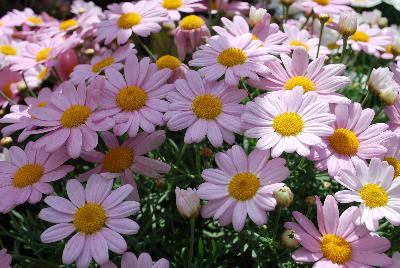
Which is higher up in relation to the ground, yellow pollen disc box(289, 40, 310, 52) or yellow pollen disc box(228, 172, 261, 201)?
yellow pollen disc box(289, 40, 310, 52)

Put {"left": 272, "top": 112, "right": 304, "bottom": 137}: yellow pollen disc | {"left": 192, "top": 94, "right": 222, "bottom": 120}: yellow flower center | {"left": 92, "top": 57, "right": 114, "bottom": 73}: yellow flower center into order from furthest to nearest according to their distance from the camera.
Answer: {"left": 92, "top": 57, "right": 114, "bottom": 73}: yellow flower center < {"left": 192, "top": 94, "right": 222, "bottom": 120}: yellow flower center < {"left": 272, "top": 112, "right": 304, "bottom": 137}: yellow pollen disc

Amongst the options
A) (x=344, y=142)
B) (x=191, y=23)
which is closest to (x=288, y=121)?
(x=344, y=142)

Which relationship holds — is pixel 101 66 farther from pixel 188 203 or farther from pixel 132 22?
pixel 188 203

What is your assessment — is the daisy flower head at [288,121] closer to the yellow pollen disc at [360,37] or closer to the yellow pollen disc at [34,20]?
the yellow pollen disc at [360,37]

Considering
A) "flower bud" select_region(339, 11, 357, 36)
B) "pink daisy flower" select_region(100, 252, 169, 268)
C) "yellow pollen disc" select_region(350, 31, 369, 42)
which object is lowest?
"pink daisy flower" select_region(100, 252, 169, 268)

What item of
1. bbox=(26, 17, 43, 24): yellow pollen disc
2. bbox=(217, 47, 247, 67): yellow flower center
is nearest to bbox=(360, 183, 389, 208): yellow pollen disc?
bbox=(217, 47, 247, 67): yellow flower center

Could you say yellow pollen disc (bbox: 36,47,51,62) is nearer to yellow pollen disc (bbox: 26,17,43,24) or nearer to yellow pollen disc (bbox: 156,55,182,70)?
yellow pollen disc (bbox: 26,17,43,24)
